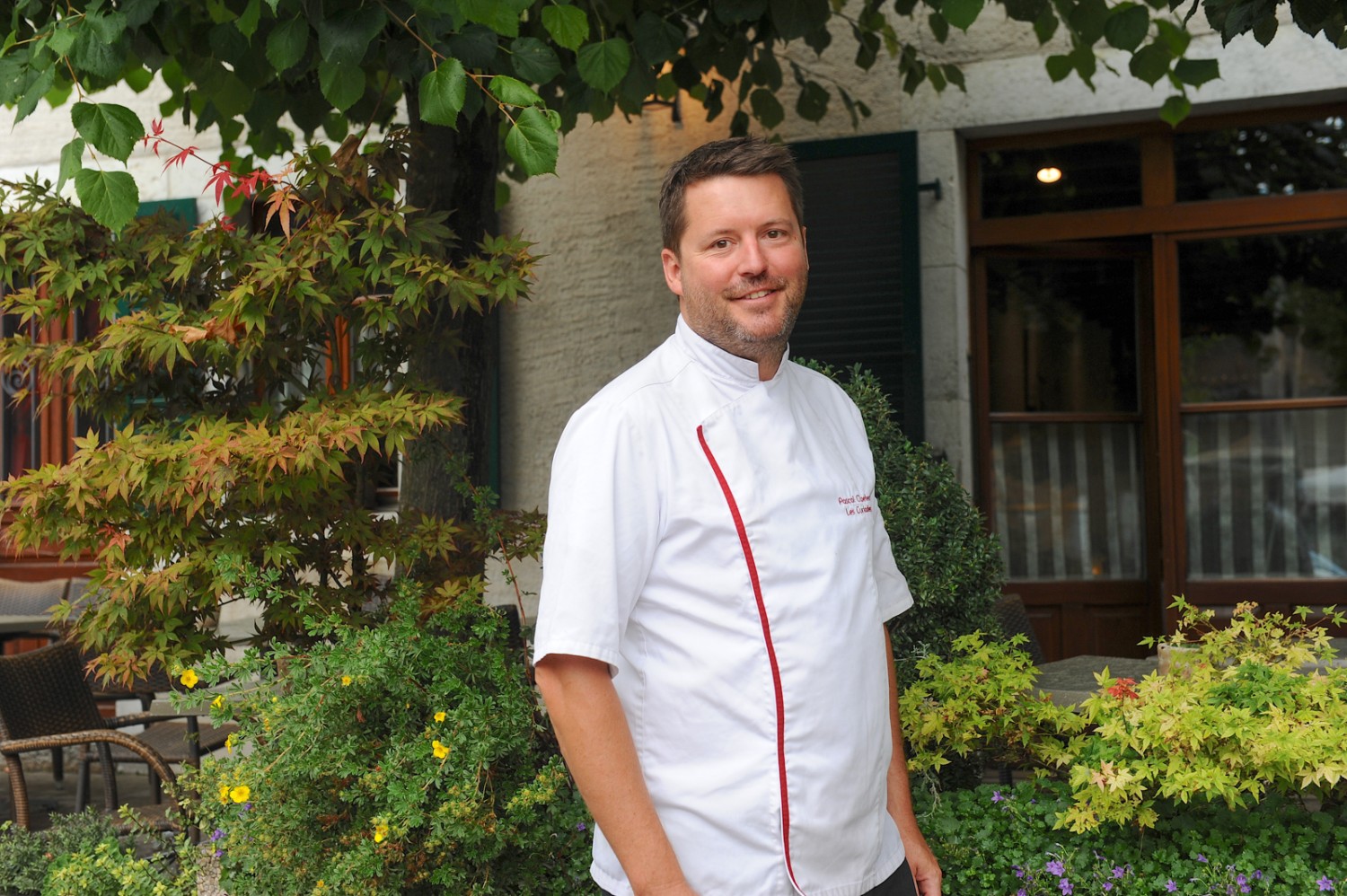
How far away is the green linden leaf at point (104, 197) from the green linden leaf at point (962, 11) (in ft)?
6.86

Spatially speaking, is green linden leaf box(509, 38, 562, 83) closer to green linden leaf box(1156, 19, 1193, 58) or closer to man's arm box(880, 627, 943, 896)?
man's arm box(880, 627, 943, 896)

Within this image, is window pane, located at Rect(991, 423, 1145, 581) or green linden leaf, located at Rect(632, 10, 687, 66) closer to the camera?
green linden leaf, located at Rect(632, 10, 687, 66)

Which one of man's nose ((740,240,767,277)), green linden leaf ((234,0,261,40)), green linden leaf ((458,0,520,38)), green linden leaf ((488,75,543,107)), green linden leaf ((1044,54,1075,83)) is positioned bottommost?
man's nose ((740,240,767,277))

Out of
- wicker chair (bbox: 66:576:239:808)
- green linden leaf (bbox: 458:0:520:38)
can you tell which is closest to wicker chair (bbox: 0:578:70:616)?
wicker chair (bbox: 66:576:239:808)

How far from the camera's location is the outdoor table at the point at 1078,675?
365 cm

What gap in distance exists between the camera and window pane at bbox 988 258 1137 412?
636 centimetres

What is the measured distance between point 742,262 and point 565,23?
1.58 m

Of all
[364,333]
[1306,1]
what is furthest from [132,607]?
[1306,1]

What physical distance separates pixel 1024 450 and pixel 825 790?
5.01m

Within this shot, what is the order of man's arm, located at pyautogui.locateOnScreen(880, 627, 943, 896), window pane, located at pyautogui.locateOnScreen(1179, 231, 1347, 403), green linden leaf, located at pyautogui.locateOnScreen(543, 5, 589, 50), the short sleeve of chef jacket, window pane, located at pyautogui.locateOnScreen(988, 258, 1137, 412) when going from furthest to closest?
1. window pane, located at pyautogui.locateOnScreen(988, 258, 1137, 412)
2. window pane, located at pyautogui.locateOnScreen(1179, 231, 1347, 403)
3. green linden leaf, located at pyautogui.locateOnScreen(543, 5, 589, 50)
4. man's arm, located at pyautogui.locateOnScreen(880, 627, 943, 896)
5. the short sleeve of chef jacket

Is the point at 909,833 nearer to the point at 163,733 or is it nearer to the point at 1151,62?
the point at 1151,62

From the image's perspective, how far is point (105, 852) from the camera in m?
3.69

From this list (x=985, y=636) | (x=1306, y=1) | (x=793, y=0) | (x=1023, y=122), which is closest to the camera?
(x=1306, y=1)

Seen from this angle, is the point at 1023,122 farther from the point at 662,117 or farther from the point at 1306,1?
the point at 1306,1
